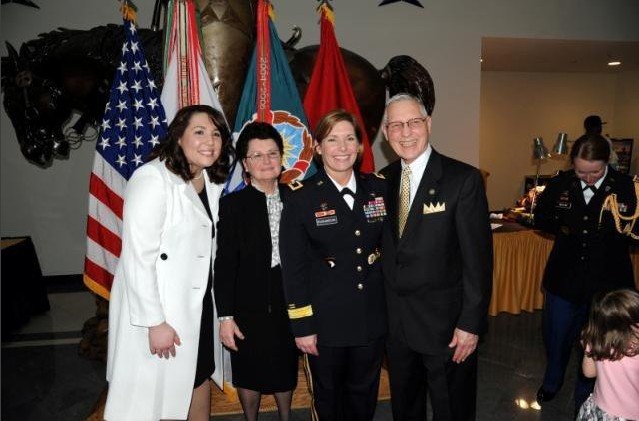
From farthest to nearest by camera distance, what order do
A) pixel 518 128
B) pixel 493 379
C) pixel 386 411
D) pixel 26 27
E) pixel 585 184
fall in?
1. pixel 518 128
2. pixel 26 27
3. pixel 493 379
4. pixel 386 411
5. pixel 585 184

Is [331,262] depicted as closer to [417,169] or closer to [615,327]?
[417,169]

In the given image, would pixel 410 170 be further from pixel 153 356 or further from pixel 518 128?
pixel 518 128

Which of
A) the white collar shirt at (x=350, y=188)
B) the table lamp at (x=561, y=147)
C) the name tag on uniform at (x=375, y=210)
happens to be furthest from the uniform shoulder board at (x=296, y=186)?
the table lamp at (x=561, y=147)

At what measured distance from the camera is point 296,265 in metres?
1.71

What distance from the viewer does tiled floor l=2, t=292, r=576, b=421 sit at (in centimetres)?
259

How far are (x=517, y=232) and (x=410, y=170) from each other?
2504 mm

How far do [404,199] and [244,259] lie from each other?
2.36ft

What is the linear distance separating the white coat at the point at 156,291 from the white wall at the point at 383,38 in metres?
3.99

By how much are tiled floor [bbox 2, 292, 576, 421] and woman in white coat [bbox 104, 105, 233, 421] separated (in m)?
0.99

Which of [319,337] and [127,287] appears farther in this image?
[319,337]

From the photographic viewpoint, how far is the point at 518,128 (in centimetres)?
898

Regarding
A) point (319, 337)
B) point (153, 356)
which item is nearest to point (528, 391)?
point (319, 337)

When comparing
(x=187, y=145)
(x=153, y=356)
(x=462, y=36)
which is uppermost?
(x=462, y=36)

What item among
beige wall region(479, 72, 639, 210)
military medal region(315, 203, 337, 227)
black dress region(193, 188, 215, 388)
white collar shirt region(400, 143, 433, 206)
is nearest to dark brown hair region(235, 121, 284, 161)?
black dress region(193, 188, 215, 388)
